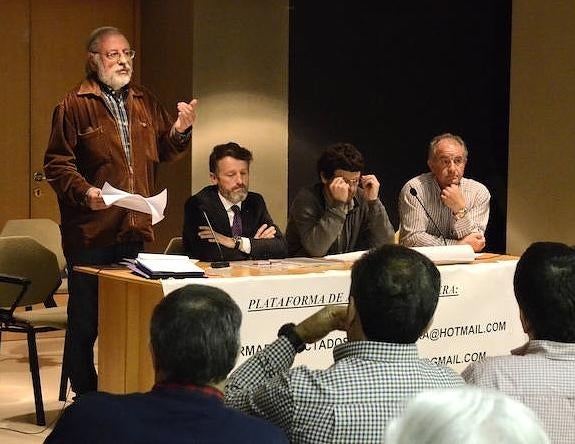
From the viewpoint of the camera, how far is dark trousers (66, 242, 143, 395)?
4.30 m

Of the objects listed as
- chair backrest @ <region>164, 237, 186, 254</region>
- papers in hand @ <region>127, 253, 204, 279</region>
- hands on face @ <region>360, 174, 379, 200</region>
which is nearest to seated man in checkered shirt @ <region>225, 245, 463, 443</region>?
papers in hand @ <region>127, 253, 204, 279</region>

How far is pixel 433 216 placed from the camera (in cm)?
493

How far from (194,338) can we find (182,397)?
5.3 inches

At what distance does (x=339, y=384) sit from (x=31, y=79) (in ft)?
17.5

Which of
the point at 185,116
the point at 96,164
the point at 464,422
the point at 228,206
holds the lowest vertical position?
the point at 464,422

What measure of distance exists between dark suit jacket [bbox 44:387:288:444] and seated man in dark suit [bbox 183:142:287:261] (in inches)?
101

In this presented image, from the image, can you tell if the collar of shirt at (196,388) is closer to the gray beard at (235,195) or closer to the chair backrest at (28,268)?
the gray beard at (235,195)

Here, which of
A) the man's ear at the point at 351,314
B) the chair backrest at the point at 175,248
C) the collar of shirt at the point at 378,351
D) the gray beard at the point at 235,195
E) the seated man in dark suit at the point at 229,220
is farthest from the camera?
the chair backrest at the point at 175,248

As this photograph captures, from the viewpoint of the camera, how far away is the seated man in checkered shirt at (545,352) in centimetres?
228

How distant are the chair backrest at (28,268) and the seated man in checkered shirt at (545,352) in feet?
10.00

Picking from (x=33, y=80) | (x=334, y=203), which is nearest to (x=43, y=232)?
(x=33, y=80)

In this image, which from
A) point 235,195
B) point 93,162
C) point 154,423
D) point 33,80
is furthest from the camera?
point 33,80

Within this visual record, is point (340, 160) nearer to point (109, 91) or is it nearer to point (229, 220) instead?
point (229, 220)

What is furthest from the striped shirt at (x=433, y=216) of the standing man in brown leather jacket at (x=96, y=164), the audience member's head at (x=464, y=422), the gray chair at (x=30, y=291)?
the audience member's head at (x=464, y=422)
